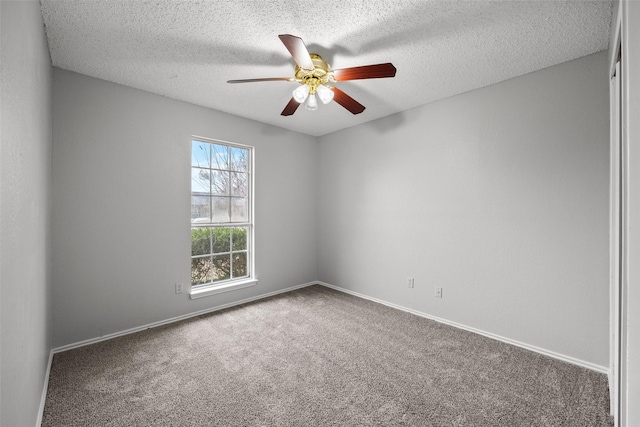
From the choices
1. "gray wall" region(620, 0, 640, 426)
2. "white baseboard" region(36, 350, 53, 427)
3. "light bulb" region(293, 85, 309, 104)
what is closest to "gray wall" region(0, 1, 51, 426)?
"white baseboard" region(36, 350, 53, 427)

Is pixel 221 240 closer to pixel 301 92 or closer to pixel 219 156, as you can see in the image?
pixel 219 156

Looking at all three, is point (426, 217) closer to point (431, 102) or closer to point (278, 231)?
point (431, 102)

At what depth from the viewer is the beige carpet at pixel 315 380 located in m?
1.68

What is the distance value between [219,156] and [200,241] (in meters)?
1.09

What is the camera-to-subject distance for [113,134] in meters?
2.67

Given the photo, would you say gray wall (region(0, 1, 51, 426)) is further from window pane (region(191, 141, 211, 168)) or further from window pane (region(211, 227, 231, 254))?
window pane (region(211, 227, 231, 254))

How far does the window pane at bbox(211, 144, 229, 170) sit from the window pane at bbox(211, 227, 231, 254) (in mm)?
797

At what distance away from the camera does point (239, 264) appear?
3736 millimetres

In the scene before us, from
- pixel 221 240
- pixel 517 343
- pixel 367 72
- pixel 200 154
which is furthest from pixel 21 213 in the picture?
pixel 517 343

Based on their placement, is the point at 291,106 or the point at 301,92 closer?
the point at 301,92

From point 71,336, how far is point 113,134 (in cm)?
186

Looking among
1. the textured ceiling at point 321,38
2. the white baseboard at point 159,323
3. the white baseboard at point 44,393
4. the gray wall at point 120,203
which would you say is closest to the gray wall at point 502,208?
the textured ceiling at point 321,38

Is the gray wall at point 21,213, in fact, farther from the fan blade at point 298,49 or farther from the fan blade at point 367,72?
the fan blade at point 367,72

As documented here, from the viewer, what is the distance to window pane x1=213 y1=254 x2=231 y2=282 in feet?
11.5
